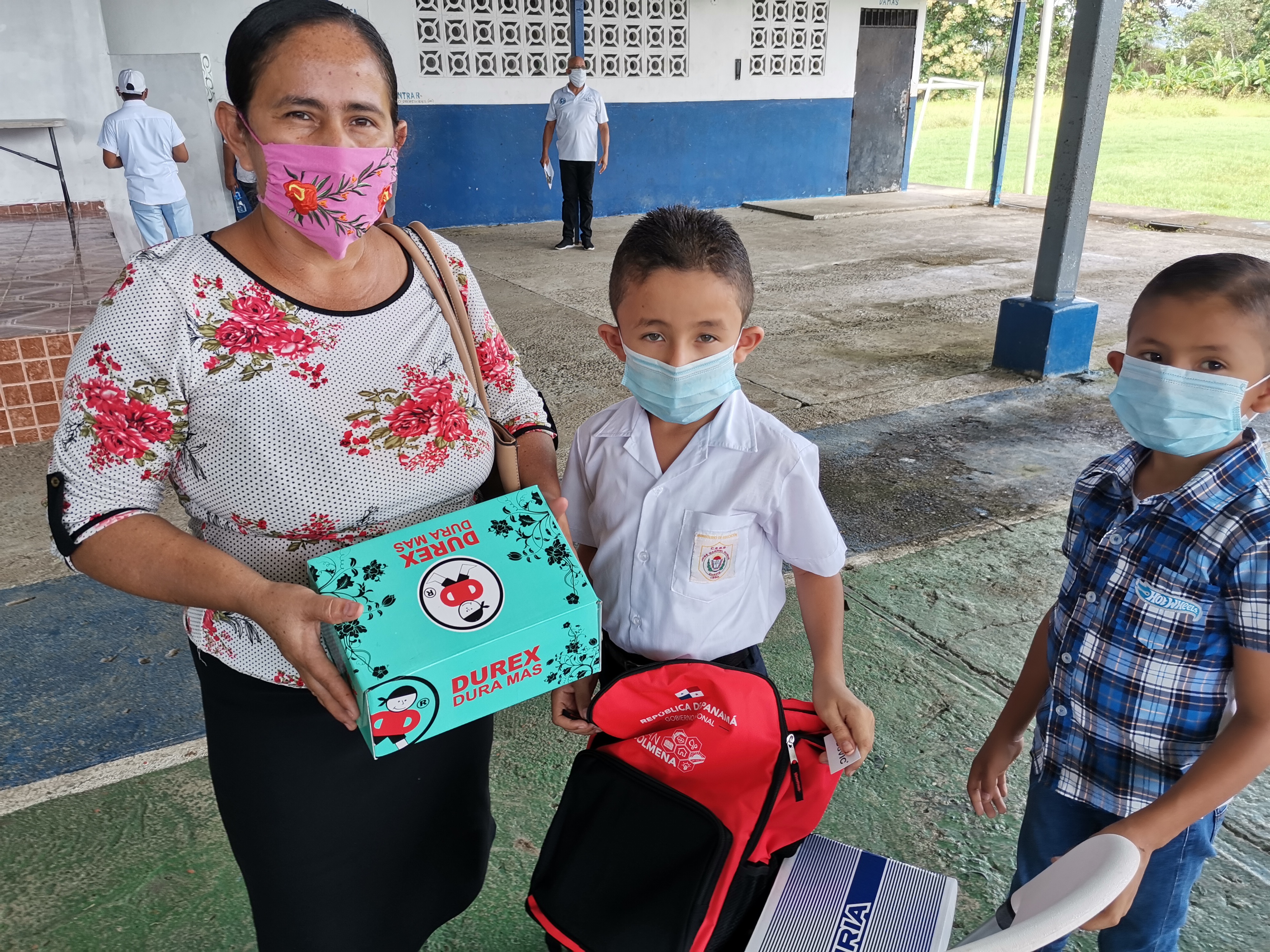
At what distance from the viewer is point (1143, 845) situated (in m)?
1.08

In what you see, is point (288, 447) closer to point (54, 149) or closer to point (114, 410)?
point (114, 410)

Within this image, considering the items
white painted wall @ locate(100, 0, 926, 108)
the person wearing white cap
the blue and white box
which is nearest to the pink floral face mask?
the blue and white box

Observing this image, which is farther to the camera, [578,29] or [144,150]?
[578,29]

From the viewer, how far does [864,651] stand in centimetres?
267

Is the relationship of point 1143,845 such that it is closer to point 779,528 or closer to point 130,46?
point 779,528

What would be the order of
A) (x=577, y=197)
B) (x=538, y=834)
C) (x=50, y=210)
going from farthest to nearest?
(x=577, y=197) < (x=50, y=210) < (x=538, y=834)

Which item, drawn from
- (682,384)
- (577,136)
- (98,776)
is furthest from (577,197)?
(682,384)

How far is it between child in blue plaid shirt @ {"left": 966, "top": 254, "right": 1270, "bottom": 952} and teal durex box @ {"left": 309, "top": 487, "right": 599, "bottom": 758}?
699 mm

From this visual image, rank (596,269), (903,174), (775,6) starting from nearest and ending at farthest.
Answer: (596,269), (775,6), (903,174)

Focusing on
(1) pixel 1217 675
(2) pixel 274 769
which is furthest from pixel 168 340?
(1) pixel 1217 675

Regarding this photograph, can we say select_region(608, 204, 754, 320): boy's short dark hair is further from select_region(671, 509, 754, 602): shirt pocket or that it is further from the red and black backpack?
the red and black backpack

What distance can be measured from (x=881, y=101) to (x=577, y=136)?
5.72m

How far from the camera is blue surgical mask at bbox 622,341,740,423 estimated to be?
51.4 inches

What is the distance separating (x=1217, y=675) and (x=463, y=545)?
3.19 feet
